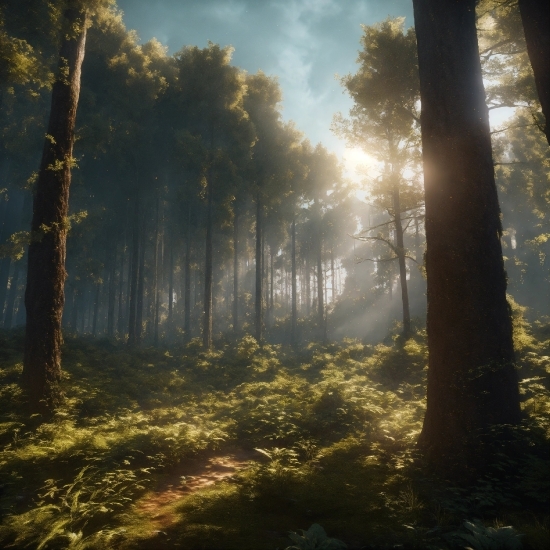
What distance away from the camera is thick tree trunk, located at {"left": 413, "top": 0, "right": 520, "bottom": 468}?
4.54 metres

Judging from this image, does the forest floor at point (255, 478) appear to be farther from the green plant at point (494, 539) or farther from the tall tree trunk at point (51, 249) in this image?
the tall tree trunk at point (51, 249)

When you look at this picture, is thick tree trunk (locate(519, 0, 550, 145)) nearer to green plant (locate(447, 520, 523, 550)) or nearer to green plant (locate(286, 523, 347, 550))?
green plant (locate(447, 520, 523, 550))

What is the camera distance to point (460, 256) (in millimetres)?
4840

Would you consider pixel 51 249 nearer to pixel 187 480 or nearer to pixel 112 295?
pixel 187 480

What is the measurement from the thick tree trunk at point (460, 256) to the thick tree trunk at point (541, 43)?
111cm

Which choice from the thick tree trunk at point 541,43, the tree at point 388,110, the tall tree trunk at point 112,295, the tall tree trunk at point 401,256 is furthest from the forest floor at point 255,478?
the tall tree trunk at point 112,295

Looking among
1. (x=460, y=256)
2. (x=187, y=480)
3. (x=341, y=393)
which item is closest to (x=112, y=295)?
(x=341, y=393)

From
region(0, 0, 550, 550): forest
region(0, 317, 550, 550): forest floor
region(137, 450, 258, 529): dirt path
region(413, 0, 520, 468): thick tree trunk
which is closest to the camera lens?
region(0, 317, 550, 550): forest floor

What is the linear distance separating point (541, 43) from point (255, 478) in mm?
5978

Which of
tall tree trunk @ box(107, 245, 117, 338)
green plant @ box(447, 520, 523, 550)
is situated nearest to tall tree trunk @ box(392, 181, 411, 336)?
green plant @ box(447, 520, 523, 550)

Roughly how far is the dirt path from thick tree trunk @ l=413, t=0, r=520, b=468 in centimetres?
281

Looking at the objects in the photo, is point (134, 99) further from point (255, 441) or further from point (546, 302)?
point (546, 302)

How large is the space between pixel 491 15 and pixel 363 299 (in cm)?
3580

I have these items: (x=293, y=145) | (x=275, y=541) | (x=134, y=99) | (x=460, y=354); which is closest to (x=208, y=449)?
(x=275, y=541)
